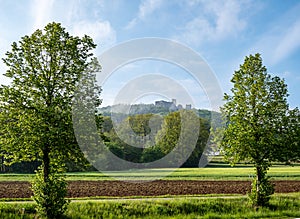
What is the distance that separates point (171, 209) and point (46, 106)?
8.00 m

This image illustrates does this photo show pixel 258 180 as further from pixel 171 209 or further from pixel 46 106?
pixel 46 106

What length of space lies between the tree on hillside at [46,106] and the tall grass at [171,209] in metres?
1.61

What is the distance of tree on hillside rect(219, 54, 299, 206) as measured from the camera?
1648 centimetres

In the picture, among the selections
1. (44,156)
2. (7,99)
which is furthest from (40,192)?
(7,99)

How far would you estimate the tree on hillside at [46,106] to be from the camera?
13188mm

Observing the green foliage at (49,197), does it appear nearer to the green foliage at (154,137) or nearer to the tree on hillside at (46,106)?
the tree on hillside at (46,106)

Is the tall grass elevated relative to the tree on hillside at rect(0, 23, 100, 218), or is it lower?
lower

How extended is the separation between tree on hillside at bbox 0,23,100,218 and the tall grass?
1.61 metres

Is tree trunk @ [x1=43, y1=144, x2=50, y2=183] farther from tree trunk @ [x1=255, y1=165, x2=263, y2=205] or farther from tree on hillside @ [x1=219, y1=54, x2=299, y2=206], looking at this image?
tree trunk @ [x1=255, y1=165, x2=263, y2=205]

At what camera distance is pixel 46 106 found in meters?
13.8

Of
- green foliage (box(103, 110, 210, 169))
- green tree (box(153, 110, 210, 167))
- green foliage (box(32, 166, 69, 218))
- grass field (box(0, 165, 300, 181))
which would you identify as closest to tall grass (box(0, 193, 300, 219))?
green foliage (box(32, 166, 69, 218))

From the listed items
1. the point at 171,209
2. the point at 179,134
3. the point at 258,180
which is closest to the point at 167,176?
the point at 179,134

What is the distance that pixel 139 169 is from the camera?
5562 cm

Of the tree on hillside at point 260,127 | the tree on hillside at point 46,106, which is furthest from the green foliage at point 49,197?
the tree on hillside at point 260,127
